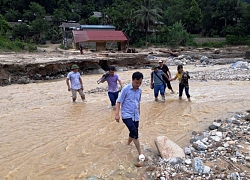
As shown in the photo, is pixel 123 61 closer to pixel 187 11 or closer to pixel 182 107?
pixel 182 107

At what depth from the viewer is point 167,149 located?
4875 mm

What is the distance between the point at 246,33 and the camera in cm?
4584

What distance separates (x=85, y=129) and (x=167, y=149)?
274cm

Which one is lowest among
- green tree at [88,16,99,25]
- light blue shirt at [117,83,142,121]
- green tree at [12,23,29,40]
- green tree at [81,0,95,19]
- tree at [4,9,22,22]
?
light blue shirt at [117,83,142,121]

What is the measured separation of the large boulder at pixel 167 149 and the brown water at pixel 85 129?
0.81ft

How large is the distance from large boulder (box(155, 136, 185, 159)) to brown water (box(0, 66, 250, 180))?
0.25 meters

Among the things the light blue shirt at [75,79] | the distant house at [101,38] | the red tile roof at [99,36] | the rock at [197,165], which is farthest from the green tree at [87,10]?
the rock at [197,165]

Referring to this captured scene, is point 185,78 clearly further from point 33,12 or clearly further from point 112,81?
point 33,12

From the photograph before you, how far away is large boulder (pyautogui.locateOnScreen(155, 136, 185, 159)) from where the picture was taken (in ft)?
15.5

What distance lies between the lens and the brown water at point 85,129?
4.66 m

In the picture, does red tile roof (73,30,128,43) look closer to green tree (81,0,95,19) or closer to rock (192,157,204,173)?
rock (192,157,204,173)

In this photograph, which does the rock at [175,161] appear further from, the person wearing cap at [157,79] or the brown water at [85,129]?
the person wearing cap at [157,79]

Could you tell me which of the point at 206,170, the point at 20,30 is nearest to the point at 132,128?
the point at 206,170

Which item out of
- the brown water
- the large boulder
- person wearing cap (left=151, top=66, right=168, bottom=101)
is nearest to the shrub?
the brown water
